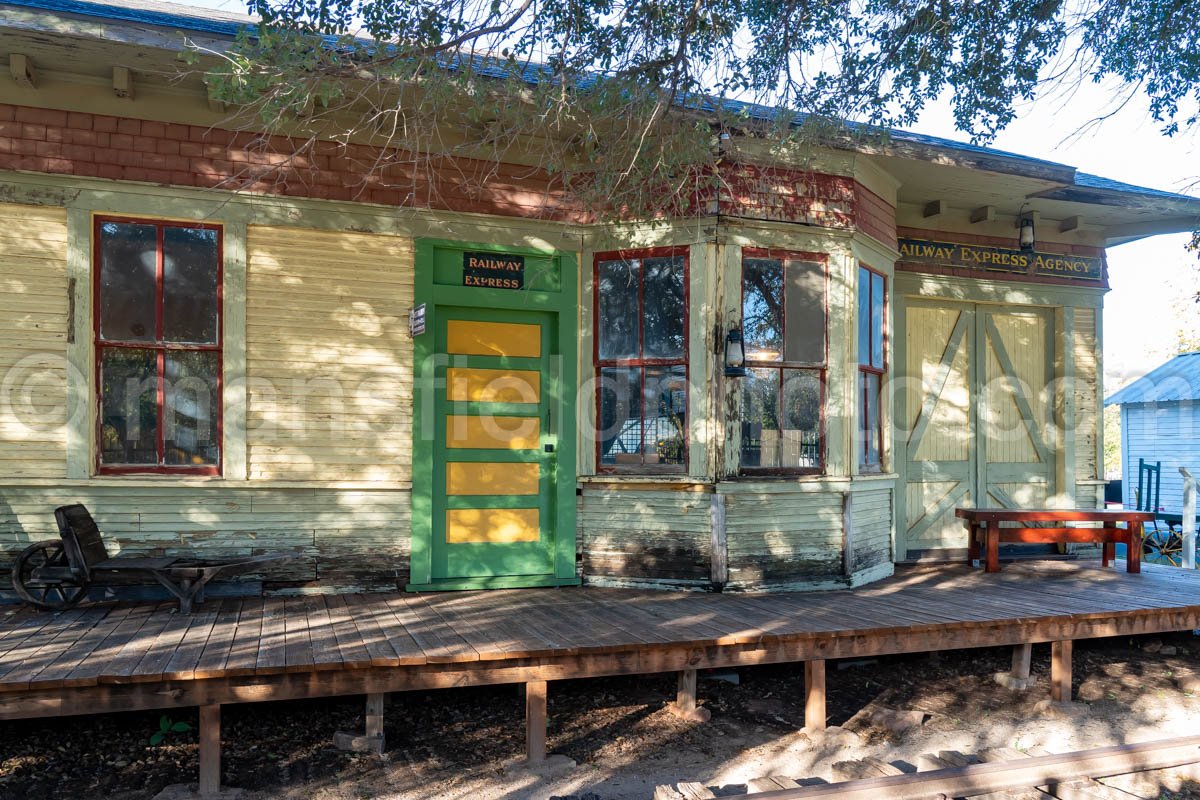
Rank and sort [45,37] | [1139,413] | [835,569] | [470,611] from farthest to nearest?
[1139,413] → [835,569] → [470,611] → [45,37]

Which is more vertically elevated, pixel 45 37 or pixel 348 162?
pixel 45 37

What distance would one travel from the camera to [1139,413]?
19.4m

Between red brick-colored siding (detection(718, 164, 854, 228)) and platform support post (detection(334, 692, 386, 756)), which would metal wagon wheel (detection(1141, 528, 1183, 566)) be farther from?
platform support post (detection(334, 692, 386, 756))

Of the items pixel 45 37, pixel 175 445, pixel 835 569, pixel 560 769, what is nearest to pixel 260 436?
pixel 175 445

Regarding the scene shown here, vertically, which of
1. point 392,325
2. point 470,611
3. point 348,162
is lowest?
point 470,611

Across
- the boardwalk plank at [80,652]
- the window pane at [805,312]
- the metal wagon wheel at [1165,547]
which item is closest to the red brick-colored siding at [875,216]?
the window pane at [805,312]

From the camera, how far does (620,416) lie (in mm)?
6996

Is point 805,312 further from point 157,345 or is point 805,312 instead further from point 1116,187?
point 157,345

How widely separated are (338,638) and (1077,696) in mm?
4887

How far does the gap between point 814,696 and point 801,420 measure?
229cm

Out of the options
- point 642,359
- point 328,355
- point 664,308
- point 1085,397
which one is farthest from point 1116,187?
point 328,355

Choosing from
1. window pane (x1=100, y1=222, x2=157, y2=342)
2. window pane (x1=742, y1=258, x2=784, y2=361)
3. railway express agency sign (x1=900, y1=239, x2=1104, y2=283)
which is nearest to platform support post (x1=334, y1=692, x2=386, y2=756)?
window pane (x1=100, y1=222, x2=157, y2=342)

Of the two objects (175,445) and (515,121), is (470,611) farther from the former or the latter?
(515,121)

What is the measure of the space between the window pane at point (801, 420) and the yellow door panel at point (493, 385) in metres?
1.91
